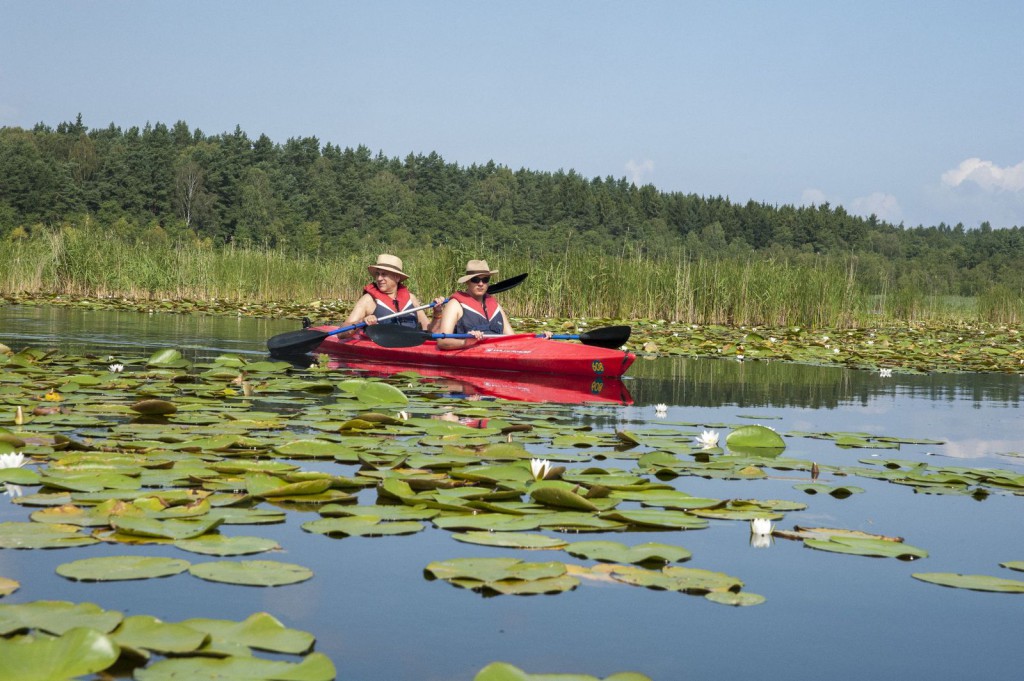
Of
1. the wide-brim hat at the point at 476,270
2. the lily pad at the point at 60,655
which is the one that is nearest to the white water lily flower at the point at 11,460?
the lily pad at the point at 60,655

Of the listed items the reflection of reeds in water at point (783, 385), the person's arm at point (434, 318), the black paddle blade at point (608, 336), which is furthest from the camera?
the person's arm at point (434, 318)

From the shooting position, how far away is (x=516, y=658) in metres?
2.26

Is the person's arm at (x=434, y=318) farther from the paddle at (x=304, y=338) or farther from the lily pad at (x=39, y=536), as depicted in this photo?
the lily pad at (x=39, y=536)

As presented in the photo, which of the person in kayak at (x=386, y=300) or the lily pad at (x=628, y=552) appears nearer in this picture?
the lily pad at (x=628, y=552)

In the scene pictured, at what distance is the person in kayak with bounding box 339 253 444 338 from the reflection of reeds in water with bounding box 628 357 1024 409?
244 centimetres

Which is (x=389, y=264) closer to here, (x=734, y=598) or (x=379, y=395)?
(x=379, y=395)

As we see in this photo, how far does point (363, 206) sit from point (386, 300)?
269 feet

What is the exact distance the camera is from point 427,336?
9.73 metres

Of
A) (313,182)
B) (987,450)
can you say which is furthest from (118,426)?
(313,182)

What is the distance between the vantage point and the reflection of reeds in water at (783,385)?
Result: 816 cm

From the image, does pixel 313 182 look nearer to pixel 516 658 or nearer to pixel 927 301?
pixel 927 301

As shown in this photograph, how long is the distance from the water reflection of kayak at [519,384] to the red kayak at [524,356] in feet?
0.23

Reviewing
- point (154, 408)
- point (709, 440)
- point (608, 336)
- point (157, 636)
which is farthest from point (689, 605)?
point (608, 336)

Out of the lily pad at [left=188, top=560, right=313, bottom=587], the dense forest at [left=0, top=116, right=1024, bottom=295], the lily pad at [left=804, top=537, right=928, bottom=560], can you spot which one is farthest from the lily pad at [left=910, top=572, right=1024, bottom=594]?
the dense forest at [left=0, top=116, right=1024, bottom=295]
